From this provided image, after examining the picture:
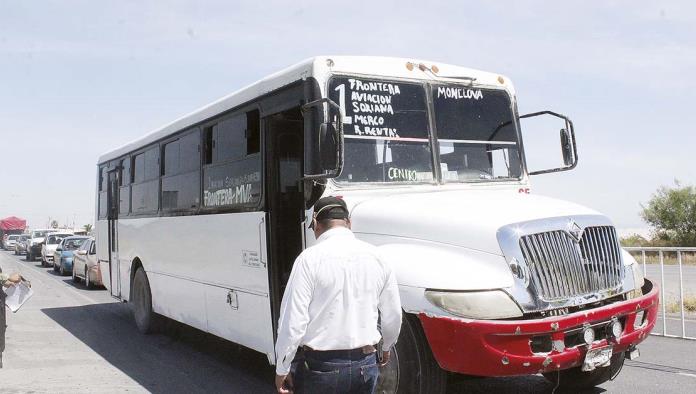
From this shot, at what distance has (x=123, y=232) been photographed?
11.8m

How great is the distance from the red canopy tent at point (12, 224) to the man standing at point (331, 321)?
68.3 m

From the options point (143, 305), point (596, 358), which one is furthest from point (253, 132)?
point (143, 305)

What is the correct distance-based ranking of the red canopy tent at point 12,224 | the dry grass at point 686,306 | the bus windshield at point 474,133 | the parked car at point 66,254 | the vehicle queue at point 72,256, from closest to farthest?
the bus windshield at point 474,133, the dry grass at point 686,306, the vehicle queue at point 72,256, the parked car at point 66,254, the red canopy tent at point 12,224

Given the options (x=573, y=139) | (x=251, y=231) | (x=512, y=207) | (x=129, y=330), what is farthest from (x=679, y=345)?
(x=129, y=330)

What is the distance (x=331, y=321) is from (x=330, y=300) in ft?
0.34

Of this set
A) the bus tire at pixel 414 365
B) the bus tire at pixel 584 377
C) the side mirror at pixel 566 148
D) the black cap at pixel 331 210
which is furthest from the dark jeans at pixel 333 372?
the side mirror at pixel 566 148

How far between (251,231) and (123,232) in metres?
5.73

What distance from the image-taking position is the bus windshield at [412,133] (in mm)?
5961

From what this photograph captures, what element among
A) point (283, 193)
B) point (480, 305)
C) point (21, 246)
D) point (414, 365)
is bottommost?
point (414, 365)

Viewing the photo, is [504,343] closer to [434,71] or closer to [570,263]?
[570,263]

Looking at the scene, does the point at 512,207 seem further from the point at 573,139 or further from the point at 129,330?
the point at 129,330

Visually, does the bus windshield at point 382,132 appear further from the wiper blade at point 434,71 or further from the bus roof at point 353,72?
the wiper blade at point 434,71

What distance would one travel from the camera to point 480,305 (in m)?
4.59

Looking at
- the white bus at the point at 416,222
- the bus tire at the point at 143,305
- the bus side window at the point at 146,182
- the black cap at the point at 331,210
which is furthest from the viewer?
the bus tire at the point at 143,305
